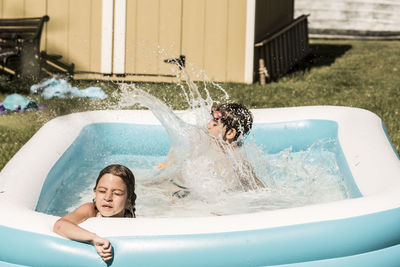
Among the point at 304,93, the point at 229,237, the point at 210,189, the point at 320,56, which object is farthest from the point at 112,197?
the point at 320,56

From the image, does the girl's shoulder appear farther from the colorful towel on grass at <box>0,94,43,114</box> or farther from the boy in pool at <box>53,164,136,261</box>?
the colorful towel on grass at <box>0,94,43,114</box>

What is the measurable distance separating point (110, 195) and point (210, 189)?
4.18ft

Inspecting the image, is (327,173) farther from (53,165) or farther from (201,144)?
(53,165)

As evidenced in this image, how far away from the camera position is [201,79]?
884 cm

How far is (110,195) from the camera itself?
3201 millimetres

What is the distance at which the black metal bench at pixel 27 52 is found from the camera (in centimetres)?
854

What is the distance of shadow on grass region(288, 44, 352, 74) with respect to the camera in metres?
10.7

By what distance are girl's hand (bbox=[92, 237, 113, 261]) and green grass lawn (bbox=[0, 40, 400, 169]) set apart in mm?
2385

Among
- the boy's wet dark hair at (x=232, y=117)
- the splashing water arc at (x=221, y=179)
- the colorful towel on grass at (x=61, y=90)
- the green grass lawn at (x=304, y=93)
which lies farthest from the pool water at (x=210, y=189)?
the colorful towel on grass at (x=61, y=90)

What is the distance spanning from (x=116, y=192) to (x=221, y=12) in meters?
6.03

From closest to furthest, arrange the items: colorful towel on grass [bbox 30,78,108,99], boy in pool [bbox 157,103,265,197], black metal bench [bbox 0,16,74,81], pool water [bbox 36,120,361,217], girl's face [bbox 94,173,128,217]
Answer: girl's face [bbox 94,173,128,217] < pool water [bbox 36,120,361,217] < boy in pool [bbox 157,103,265,197] < colorful towel on grass [bbox 30,78,108,99] < black metal bench [bbox 0,16,74,81]

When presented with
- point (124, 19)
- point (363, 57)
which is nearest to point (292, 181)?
point (124, 19)

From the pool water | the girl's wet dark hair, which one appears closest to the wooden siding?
the pool water

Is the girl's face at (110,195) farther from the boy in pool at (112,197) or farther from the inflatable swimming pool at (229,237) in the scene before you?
the inflatable swimming pool at (229,237)
